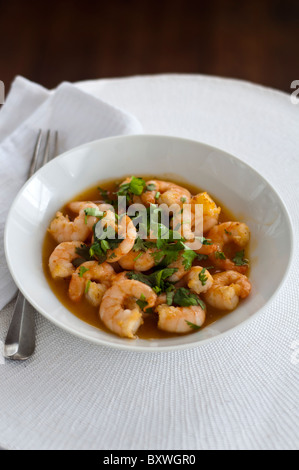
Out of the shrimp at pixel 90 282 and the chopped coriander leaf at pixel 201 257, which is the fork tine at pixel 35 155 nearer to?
the shrimp at pixel 90 282

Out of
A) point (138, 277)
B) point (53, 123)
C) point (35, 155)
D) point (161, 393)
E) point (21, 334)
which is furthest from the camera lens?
point (53, 123)

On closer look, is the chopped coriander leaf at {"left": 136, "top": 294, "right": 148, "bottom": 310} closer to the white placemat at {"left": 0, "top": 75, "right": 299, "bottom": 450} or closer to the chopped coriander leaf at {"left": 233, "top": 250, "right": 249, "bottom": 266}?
the white placemat at {"left": 0, "top": 75, "right": 299, "bottom": 450}

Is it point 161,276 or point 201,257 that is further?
point 201,257

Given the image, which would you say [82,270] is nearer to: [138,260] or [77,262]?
[77,262]

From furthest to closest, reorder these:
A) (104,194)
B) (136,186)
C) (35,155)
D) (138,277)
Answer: (35,155)
(104,194)
(136,186)
(138,277)

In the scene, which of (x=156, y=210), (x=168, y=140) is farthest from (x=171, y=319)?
(x=168, y=140)

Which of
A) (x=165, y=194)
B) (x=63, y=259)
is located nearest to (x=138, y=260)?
(x=63, y=259)
